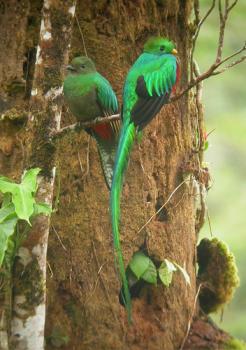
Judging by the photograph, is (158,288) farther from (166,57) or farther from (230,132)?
(230,132)

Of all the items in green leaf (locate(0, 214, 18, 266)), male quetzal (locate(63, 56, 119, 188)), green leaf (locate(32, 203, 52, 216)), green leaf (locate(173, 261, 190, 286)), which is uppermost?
male quetzal (locate(63, 56, 119, 188))

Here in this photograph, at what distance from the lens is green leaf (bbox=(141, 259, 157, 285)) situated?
164 inches

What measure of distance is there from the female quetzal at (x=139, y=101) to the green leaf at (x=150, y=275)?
83cm

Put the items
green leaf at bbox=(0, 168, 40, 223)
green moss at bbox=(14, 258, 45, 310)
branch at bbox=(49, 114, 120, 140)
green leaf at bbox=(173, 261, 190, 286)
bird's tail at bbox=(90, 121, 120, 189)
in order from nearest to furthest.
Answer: green leaf at bbox=(0, 168, 40, 223), branch at bbox=(49, 114, 120, 140), green moss at bbox=(14, 258, 45, 310), bird's tail at bbox=(90, 121, 120, 189), green leaf at bbox=(173, 261, 190, 286)

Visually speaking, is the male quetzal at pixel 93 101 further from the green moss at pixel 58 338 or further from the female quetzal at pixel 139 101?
the green moss at pixel 58 338

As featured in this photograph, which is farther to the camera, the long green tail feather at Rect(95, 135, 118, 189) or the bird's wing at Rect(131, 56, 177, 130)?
the long green tail feather at Rect(95, 135, 118, 189)

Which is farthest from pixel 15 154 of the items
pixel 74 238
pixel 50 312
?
pixel 50 312

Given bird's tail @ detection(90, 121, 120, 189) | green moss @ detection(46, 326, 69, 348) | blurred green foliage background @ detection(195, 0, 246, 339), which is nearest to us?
bird's tail @ detection(90, 121, 120, 189)

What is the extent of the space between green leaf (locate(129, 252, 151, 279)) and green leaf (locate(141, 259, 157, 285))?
0.08 ft

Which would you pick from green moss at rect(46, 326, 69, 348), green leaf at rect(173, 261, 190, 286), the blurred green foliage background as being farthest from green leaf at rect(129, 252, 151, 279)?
the blurred green foliage background

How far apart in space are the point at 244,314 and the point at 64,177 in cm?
341

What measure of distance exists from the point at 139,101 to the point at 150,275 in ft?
4.22

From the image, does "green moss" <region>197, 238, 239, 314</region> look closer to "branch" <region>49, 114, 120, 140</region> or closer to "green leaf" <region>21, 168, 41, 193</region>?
"branch" <region>49, 114, 120, 140</region>

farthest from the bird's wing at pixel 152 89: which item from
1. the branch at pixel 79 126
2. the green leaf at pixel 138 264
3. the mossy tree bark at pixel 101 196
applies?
the green leaf at pixel 138 264
